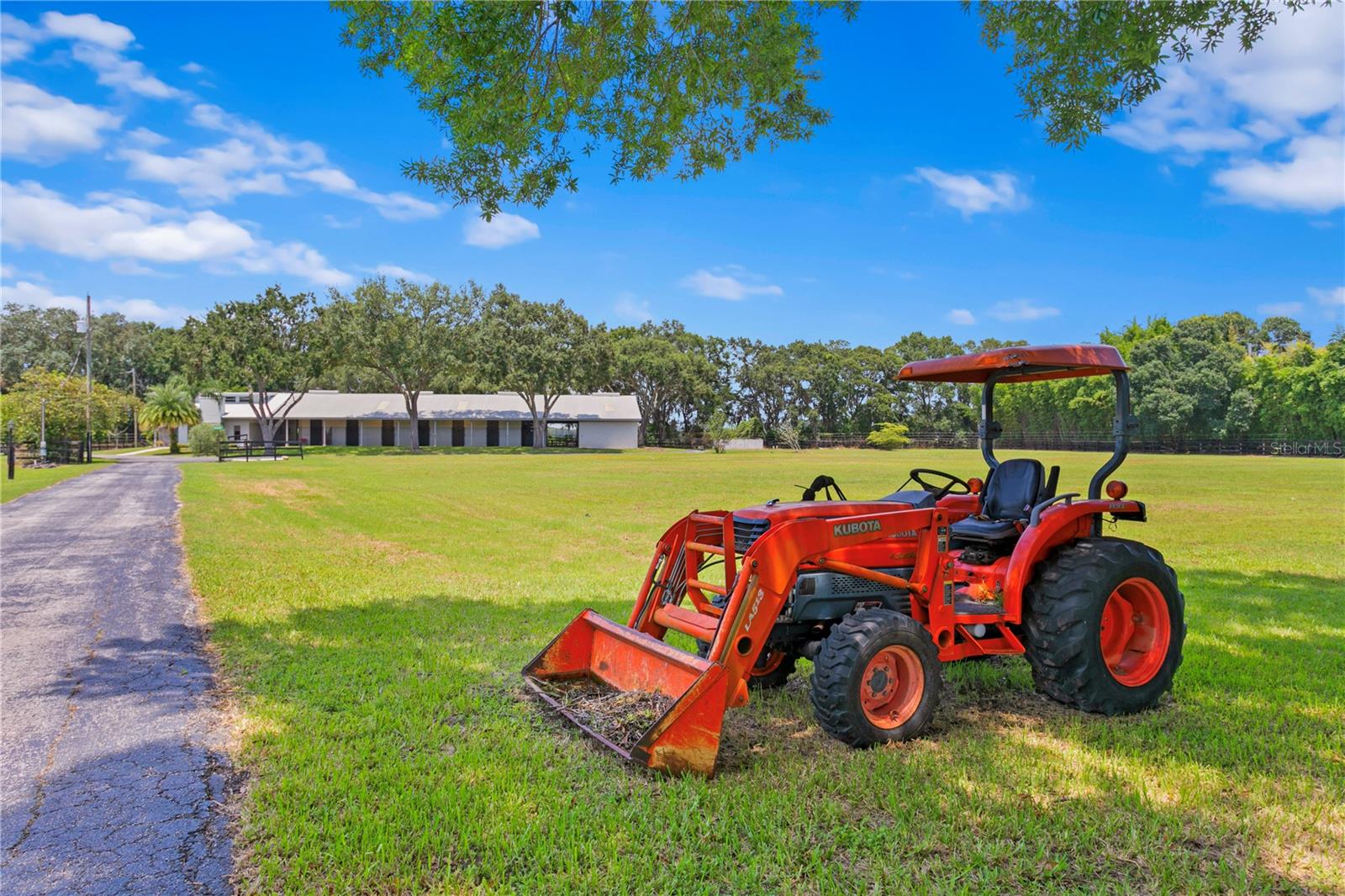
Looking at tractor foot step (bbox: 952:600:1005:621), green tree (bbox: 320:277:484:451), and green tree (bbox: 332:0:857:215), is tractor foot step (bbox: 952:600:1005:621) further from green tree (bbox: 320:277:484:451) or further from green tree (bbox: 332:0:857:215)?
green tree (bbox: 320:277:484:451)

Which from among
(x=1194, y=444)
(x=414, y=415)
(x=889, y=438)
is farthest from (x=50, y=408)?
(x=1194, y=444)

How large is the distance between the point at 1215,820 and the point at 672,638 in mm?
4195

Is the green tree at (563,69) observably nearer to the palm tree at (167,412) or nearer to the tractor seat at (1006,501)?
the tractor seat at (1006,501)

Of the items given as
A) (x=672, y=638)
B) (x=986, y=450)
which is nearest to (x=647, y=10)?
(x=986, y=450)

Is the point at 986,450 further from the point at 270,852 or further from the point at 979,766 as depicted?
the point at 270,852

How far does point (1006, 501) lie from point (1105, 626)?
1054 mm

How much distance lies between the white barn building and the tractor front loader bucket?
208 ft

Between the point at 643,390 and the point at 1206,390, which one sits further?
the point at 643,390

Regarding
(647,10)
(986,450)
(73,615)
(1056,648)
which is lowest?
(73,615)

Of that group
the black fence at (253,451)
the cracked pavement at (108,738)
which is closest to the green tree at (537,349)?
the black fence at (253,451)

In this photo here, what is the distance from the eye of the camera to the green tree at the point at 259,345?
51.3 meters

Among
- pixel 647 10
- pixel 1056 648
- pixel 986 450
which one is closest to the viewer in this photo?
pixel 1056 648

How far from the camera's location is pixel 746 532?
4926 millimetres

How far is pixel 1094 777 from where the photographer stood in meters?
4.30
